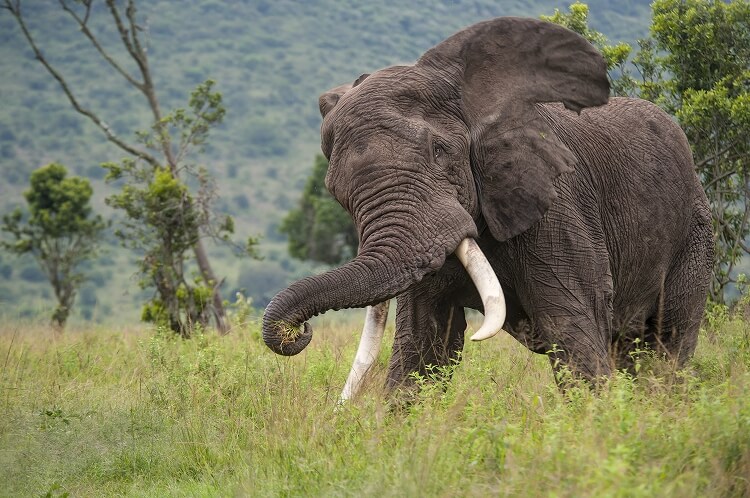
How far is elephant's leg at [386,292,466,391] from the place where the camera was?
7.18 m

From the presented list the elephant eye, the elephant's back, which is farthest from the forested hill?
the elephant eye

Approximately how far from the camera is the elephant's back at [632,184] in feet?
24.1

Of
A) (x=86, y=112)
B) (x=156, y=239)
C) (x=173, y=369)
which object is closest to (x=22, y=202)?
(x=86, y=112)

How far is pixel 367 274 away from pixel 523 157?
1.37 metres

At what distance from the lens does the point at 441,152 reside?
636cm

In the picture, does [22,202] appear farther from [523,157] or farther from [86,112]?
Answer: [523,157]

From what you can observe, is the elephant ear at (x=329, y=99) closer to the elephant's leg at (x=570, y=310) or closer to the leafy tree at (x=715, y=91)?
the elephant's leg at (x=570, y=310)

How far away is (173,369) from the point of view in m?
8.53

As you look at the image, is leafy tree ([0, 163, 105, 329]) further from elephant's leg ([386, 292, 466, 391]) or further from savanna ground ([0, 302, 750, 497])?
elephant's leg ([386, 292, 466, 391])

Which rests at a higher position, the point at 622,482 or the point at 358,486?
the point at 622,482

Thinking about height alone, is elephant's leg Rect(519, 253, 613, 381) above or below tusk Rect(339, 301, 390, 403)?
above

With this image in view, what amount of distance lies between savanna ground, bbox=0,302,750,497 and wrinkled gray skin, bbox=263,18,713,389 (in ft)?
1.45

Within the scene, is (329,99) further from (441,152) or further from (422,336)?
(422,336)

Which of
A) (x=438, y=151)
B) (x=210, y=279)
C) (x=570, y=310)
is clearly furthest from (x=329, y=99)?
(x=210, y=279)
